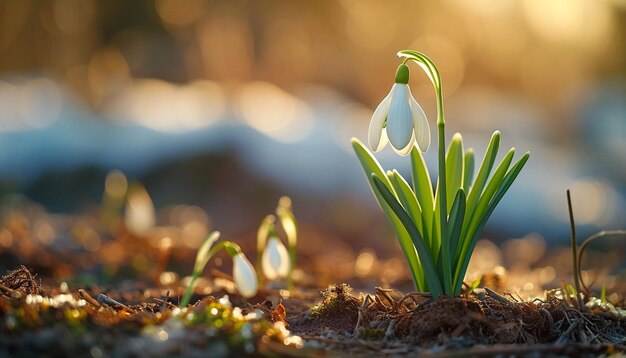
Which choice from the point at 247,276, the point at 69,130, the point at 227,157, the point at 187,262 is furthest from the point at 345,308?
the point at 69,130

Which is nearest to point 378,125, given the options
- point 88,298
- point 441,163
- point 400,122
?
point 400,122

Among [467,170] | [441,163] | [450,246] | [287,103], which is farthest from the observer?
[287,103]

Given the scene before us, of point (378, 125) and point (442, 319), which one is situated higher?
point (378, 125)

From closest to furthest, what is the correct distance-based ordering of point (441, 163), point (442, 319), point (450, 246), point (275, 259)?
point (442, 319) < point (441, 163) < point (450, 246) < point (275, 259)

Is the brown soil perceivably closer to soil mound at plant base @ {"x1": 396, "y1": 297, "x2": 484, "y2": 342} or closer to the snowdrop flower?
soil mound at plant base @ {"x1": 396, "y1": 297, "x2": 484, "y2": 342}

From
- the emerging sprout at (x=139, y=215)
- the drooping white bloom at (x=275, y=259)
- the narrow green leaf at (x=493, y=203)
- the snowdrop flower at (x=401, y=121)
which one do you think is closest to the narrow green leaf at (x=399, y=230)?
the narrow green leaf at (x=493, y=203)

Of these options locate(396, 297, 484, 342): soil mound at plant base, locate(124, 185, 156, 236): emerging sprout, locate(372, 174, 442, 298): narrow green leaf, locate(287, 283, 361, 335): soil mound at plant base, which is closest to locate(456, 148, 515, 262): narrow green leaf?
locate(372, 174, 442, 298): narrow green leaf

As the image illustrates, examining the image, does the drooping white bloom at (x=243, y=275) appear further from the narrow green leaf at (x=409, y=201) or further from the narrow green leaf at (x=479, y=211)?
the narrow green leaf at (x=479, y=211)

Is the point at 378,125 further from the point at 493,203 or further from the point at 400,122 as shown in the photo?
the point at 493,203
